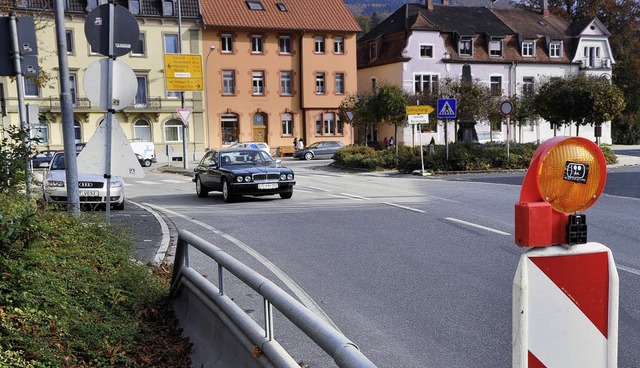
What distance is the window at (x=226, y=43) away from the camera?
55.5 metres

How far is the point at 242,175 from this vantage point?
17.8m

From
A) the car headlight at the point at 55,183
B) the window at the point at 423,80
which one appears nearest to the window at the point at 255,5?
the window at the point at 423,80

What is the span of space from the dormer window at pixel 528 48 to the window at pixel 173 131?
108ft

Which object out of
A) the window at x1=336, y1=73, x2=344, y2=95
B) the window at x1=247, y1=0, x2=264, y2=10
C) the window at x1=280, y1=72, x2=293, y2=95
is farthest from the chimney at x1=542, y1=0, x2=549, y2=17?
the window at x1=247, y1=0, x2=264, y2=10

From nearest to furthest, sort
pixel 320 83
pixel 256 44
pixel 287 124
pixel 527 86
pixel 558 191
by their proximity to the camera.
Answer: pixel 558 191 < pixel 256 44 < pixel 287 124 < pixel 320 83 < pixel 527 86

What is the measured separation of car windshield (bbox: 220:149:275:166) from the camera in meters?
19.4

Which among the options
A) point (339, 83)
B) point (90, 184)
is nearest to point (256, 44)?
point (339, 83)

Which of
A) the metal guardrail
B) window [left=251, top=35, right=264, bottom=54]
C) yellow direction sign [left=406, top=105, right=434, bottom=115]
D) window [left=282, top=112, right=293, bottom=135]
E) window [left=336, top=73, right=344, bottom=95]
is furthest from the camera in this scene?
window [left=336, top=73, right=344, bottom=95]

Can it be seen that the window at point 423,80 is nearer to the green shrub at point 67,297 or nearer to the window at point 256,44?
the window at point 256,44

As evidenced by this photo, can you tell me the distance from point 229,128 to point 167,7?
34.8 feet

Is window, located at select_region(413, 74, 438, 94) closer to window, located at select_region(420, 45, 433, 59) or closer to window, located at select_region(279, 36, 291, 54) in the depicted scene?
window, located at select_region(420, 45, 433, 59)

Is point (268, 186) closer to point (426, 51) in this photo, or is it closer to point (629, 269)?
point (629, 269)

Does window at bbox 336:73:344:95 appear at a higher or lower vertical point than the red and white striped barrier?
higher

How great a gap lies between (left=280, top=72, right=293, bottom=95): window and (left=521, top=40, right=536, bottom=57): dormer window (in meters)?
22.9
